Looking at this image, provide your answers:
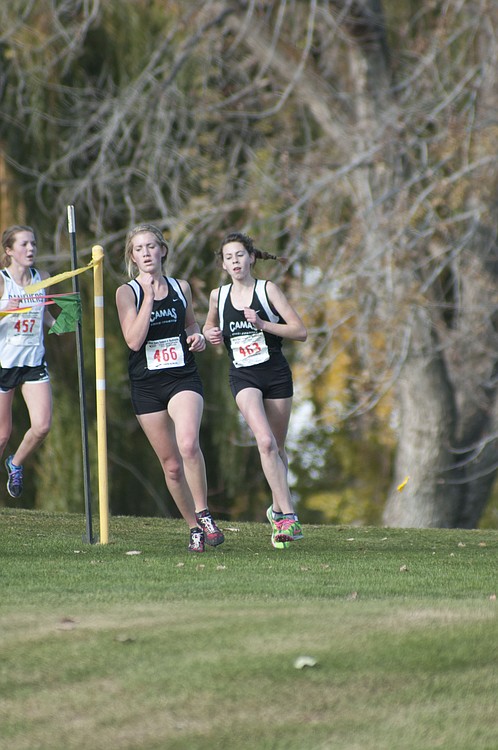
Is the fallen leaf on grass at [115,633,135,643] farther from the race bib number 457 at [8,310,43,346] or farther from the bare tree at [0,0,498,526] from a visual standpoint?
the bare tree at [0,0,498,526]

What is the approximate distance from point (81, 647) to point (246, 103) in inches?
431

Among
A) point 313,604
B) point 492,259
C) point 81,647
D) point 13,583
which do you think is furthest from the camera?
point 492,259

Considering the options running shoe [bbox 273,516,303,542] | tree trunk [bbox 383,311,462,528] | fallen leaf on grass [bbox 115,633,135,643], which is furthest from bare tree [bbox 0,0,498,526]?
fallen leaf on grass [bbox 115,633,135,643]

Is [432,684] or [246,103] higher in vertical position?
[246,103]

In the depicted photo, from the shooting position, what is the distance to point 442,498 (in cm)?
1589

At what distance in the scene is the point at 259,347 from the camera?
8016mm

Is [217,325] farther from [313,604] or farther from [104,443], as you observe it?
[313,604]

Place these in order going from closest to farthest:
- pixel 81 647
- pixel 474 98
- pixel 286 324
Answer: pixel 81 647 < pixel 286 324 < pixel 474 98

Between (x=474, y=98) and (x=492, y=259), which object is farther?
(x=492, y=259)

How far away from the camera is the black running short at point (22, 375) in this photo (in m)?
8.63

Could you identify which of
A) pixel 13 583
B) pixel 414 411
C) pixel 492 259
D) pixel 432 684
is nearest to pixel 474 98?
pixel 492 259

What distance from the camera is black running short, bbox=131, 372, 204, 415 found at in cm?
A: 773

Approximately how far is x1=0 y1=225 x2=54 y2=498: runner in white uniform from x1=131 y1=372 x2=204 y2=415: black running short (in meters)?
1.01

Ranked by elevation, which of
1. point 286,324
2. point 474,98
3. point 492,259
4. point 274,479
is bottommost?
point 274,479
